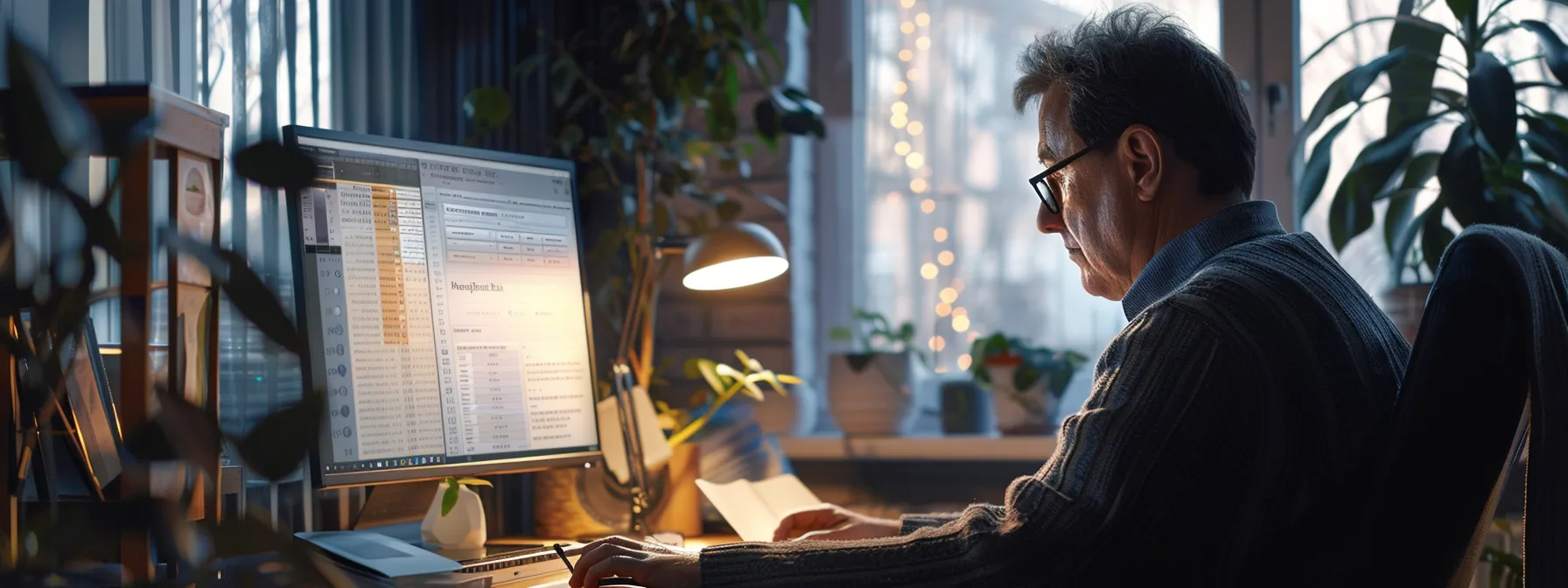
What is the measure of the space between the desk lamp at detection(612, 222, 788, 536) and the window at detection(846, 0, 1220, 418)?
82 centimetres

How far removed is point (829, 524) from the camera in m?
1.52

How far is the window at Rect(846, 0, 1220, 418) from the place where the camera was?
263 centimetres

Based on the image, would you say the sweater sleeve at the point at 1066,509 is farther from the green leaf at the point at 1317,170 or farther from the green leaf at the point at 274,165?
the green leaf at the point at 1317,170

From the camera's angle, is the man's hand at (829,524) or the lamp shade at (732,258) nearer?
the man's hand at (829,524)

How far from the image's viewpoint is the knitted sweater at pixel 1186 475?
3.13ft

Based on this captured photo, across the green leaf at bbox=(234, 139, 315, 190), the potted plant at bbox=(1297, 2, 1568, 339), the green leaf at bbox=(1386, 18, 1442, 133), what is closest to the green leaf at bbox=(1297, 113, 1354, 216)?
the potted plant at bbox=(1297, 2, 1568, 339)

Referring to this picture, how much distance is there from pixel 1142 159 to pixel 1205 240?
102 mm

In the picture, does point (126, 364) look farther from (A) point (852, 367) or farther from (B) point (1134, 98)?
(A) point (852, 367)

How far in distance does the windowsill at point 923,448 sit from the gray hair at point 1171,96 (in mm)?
1166

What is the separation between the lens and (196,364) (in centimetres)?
121

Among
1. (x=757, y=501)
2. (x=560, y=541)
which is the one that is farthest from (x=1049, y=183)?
(x=560, y=541)

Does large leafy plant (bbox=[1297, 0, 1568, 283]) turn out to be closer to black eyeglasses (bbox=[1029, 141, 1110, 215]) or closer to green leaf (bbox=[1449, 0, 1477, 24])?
green leaf (bbox=[1449, 0, 1477, 24])

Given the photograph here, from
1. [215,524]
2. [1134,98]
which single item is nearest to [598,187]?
[1134,98]

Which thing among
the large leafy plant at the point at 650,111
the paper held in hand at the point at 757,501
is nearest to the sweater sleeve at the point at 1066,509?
the paper held in hand at the point at 757,501
